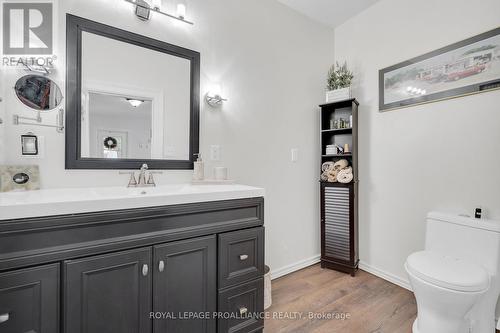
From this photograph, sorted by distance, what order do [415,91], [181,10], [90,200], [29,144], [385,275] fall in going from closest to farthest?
[90,200], [29,144], [181,10], [415,91], [385,275]

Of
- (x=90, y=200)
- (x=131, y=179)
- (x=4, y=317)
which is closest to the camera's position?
(x=4, y=317)

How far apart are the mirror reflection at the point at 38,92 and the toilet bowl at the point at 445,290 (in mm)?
2327

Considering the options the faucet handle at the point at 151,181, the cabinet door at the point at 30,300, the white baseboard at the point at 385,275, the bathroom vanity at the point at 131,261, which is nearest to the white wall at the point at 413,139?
the white baseboard at the point at 385,275

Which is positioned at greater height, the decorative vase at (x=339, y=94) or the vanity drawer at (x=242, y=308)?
the decorative vase at (x=339, y=94)

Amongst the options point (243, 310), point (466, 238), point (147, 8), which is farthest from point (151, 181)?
point (466, 238)

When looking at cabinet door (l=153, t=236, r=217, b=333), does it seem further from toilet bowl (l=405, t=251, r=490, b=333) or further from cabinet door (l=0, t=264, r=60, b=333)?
toilet bowl (l=405, t=251, r=490, b=333)

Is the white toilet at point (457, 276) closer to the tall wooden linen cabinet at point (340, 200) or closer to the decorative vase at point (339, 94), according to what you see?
the tall wooden linen cabinet at point (340, 200)

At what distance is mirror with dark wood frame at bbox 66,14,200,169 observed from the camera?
138cm

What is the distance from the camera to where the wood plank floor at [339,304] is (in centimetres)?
158

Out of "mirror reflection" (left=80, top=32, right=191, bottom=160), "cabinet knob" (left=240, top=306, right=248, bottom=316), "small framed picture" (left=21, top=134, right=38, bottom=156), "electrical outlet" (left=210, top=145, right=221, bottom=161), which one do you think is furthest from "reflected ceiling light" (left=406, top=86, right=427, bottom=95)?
"small framed picture" (left=21, top=134, right=38, bottom=156)

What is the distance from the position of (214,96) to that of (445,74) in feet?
6.03

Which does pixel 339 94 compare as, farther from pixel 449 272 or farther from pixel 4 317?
pixel 4 317

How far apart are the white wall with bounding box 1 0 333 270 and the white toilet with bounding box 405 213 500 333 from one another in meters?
1.09

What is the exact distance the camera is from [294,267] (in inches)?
93.7
